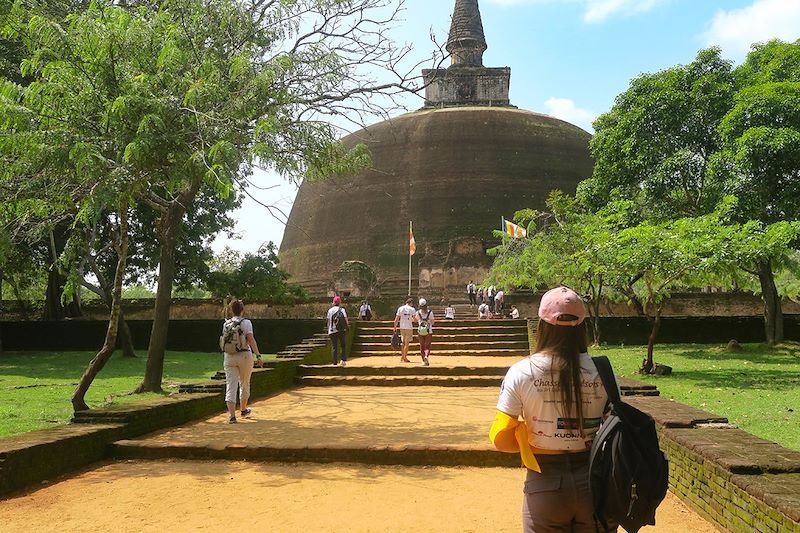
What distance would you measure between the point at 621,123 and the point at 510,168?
36.8 feet

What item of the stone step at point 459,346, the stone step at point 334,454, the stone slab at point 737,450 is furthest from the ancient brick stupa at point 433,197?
the stone slab at point 737,450

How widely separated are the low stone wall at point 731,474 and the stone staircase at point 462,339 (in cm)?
991

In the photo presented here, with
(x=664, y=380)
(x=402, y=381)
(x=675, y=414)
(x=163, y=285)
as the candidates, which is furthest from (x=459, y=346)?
(x=675, y=414)

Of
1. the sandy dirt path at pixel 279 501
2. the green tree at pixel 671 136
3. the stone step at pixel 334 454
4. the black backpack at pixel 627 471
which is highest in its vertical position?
the green tree at pixel 671 136

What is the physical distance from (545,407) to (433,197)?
24.7 m

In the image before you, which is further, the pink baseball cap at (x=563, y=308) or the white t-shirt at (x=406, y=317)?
the white t-shirt at (x=406, y=317)

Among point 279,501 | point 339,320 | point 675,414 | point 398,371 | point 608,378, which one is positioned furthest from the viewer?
point 339,320

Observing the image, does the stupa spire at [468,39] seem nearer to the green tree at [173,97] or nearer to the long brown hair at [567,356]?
the green tree at [173,97]

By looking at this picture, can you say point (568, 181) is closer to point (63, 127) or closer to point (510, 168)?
point (510, 168)

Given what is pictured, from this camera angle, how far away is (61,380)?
12.2m

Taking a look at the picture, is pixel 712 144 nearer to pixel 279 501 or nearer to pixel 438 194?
pixel 438 194

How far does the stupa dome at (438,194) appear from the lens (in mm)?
25531

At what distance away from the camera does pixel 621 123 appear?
16.4 m

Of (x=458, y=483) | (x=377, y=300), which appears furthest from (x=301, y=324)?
(x=458, y=483)
